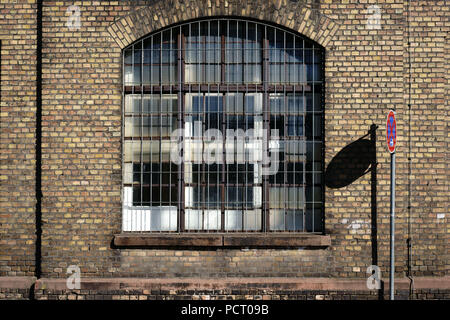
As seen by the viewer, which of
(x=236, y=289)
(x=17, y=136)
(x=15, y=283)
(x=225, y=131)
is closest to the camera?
(x=236, y=289)

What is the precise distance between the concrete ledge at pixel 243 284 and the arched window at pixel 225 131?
0.77m

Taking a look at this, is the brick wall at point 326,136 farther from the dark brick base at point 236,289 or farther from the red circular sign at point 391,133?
the red circular sign at point 391,133

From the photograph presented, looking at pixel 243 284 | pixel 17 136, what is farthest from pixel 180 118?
pixel 243 284

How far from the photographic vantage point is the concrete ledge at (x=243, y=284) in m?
5.91

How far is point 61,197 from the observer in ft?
19.9

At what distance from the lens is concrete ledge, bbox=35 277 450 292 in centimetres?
591

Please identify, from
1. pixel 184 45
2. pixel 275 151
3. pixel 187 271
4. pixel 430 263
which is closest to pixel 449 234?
pixel 430 263

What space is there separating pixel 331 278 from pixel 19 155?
16.9ft

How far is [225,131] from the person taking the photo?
6250mm

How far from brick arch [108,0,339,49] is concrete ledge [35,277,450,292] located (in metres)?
3.60

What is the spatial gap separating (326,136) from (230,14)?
2378 millimetres
